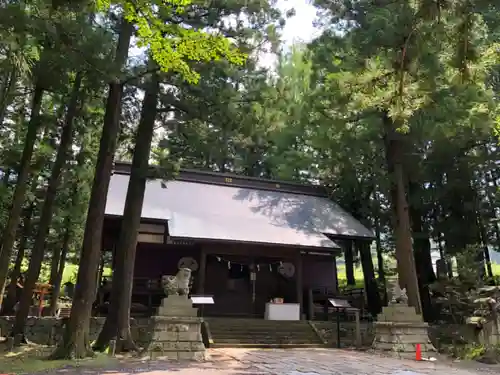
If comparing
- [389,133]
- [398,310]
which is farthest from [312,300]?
[389,133]

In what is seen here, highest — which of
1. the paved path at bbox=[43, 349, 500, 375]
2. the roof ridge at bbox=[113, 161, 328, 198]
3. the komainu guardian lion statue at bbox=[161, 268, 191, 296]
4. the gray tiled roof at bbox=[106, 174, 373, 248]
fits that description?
the roof ridge at bbox=[113, 161, 328, 198]

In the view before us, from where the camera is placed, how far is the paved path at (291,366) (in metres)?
6.26

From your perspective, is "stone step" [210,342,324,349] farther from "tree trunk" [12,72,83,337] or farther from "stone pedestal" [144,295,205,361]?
"tree trunk" [12,72,83,337]

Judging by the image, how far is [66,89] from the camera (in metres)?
9.41

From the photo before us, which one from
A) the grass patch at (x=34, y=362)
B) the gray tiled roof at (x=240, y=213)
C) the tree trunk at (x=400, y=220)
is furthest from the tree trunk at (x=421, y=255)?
the grass patch at (x=34, y=362)

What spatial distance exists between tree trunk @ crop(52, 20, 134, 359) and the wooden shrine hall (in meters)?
4.23

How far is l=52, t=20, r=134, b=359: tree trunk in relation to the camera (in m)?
7.37

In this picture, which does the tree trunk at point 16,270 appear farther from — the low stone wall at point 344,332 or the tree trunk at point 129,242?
the low stone wall at point 344,332

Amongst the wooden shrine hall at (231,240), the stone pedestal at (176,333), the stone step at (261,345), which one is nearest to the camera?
the stone pedestal at (176,333)

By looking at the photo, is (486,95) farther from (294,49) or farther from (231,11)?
(294,49)

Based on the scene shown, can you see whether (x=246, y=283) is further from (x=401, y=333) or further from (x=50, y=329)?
(x=401, y=333)

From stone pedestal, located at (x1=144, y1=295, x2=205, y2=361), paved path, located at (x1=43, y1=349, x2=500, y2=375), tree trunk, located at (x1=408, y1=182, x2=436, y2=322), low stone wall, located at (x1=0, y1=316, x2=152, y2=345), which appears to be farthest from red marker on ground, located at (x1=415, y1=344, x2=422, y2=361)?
tree trunk, located at (x1=408, y1=182, x2=436, y2=322)

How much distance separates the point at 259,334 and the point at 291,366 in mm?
4409

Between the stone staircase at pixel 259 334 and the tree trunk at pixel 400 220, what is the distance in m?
2.80
